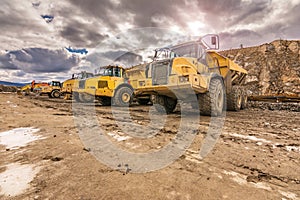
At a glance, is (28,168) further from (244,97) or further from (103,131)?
(244,97)

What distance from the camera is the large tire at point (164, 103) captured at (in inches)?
252

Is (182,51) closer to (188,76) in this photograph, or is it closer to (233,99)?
(188,76)

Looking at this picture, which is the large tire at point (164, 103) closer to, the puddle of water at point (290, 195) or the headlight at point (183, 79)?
the headlight at point (183, 79)

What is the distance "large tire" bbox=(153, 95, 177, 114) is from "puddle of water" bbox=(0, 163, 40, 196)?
4930 mm

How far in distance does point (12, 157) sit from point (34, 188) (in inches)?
35.0

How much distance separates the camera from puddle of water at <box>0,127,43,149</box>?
2436mm

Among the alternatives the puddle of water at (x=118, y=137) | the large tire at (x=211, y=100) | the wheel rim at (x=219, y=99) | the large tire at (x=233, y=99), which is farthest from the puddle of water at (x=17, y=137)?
the large tire at (x=233, y=99)

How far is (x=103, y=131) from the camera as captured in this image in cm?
319

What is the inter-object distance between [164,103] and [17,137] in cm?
449

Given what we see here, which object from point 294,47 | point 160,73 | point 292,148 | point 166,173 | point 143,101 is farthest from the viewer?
point 294,47

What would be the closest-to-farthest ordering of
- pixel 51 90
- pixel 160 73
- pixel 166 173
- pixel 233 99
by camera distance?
pixel 166 173
pixel 160 73
pixel 233 99
pixel 51 90

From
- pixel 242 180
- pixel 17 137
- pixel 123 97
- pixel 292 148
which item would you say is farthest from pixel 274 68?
pixel 17 137

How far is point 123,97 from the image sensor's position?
874cm

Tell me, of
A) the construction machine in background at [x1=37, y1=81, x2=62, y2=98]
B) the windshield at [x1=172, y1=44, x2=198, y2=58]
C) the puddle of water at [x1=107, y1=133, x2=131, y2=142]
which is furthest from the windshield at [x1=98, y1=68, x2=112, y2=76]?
the construction machine in background at [x1=37, y1=81, x2=62, y2=98]
